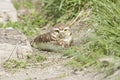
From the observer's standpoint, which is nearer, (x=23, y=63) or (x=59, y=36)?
(x=23, y=63)

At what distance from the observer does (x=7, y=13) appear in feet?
34.6

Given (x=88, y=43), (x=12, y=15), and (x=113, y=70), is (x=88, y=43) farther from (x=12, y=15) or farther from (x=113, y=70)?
(x=12, y=15)

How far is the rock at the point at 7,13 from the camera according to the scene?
10414 millimetres

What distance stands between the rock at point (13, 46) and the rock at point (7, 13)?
1726 mm

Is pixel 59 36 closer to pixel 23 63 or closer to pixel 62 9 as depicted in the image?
pixel 23 63

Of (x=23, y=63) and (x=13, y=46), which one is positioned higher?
(x=13, y=46)

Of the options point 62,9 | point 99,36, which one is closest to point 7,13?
point 62,9

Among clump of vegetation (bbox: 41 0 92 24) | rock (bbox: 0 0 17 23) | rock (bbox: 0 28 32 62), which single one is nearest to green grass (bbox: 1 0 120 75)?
clump of vegetation (bbox: 41 0 92 24)

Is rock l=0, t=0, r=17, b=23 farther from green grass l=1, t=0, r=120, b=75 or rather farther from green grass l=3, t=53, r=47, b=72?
green grass l=3, t=53, r=47, b=72

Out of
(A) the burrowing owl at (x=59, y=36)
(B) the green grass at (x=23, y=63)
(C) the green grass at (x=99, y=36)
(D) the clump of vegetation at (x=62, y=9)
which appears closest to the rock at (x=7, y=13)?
(D) the clump of vegetation at (x=62, y=9)

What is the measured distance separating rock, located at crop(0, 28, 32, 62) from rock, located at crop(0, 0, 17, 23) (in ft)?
5.66

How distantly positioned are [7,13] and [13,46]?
2656 mm

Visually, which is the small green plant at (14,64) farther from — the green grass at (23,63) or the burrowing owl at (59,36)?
the burrowing owl at (59,36)

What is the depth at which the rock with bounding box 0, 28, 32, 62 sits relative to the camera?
307 inches
